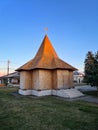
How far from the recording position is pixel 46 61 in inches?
813

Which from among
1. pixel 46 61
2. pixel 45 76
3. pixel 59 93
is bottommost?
pixel 59 93

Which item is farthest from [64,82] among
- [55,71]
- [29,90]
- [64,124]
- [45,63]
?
[64,124]

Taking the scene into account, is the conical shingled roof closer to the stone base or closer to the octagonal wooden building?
the octagonal wooden building

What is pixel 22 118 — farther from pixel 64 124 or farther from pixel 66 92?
pixel 66 92

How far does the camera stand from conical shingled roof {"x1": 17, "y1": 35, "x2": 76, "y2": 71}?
64.8 ft

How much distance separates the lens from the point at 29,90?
20500 millimetres

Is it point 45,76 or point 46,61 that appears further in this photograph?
Answer: point 46,61

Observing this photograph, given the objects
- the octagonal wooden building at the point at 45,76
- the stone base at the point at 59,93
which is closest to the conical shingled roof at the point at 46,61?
the octagonal wooden building at the point at 45,76

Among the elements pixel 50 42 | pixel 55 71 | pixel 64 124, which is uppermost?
pixel 50 42

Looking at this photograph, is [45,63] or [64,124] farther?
[45,63]

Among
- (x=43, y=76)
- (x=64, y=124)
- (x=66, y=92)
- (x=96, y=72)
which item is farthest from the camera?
(x=43, y=76)

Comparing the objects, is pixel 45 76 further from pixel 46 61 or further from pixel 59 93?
pixel 59 93

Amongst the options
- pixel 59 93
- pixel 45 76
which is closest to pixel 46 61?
pixel 45 76

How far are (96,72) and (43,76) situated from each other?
6.75 m
